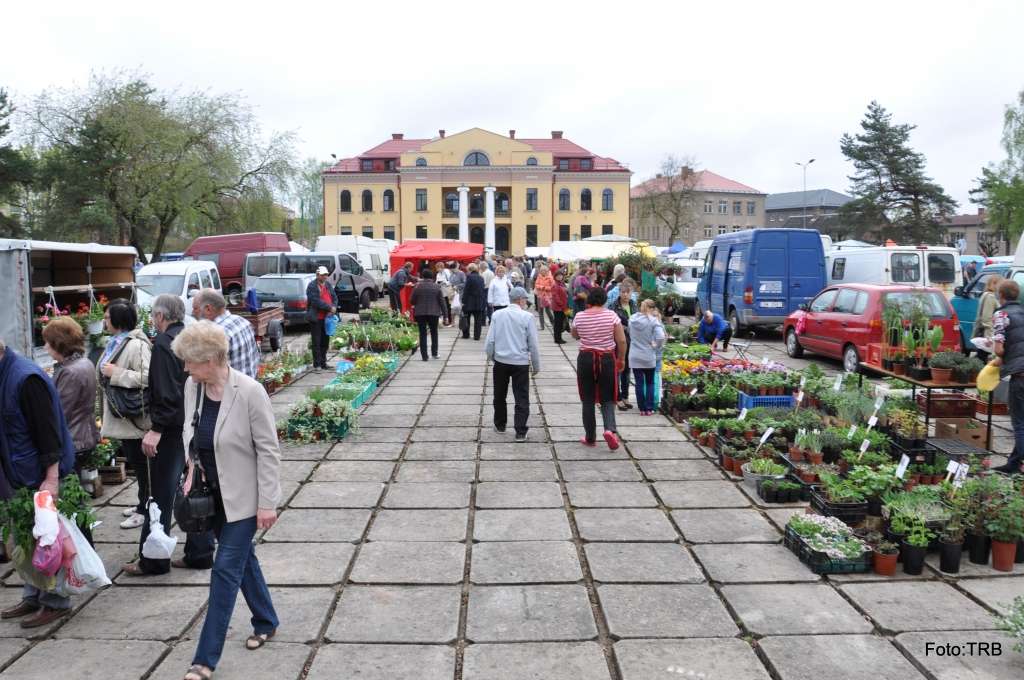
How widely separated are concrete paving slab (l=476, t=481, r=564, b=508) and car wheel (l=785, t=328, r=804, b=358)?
9534 mm

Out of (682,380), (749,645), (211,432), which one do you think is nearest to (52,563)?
(211,432)

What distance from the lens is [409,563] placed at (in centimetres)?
495

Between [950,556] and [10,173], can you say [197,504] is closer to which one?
[950,556]

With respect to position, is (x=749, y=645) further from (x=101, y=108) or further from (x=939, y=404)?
(x=101, y=108)

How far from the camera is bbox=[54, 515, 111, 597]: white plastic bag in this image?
4133mm

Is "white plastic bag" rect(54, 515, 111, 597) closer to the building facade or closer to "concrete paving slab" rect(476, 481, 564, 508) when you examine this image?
"concrete paving slab" rect(476, 481, 564, 508)

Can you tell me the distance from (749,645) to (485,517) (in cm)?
241

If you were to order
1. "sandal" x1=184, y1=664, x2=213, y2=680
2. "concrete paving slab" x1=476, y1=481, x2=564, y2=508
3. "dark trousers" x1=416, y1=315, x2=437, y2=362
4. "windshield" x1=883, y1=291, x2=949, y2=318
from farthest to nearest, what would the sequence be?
"dark trousers" x1=416, y1=315, x2=437, y2=362 < "windshield" x1=883, y1=291, x2=949, y2=318 < "concrete paving slab" x1=476, y1=481, x2=564, y2=508 < "sandal" x1=184, y1=664, x2=213, y2=680

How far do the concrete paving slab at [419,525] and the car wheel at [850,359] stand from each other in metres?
8.75

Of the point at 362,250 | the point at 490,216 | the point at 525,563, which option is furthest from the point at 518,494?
the point at 490,216

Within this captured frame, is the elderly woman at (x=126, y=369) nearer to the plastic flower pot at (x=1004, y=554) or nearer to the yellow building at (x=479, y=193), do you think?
the plastic flower pot at (x=1004, y=554)

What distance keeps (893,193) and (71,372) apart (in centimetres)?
5513

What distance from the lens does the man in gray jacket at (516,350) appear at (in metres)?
8.21

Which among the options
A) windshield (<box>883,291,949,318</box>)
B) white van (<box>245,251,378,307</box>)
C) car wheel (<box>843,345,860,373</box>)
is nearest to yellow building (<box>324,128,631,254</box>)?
white van (<box>245,251,378,307</box>)
